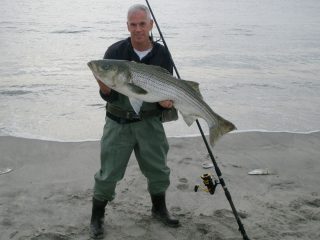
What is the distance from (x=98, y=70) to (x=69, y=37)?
49.7 ft

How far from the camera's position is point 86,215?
4566 millimetres

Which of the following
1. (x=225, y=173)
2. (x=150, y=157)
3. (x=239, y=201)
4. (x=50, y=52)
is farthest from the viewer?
(x=50, y=52)

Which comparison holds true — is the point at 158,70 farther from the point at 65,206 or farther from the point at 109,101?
the point at 65,206

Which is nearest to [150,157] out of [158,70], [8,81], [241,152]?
[158,70]

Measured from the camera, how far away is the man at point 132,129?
155 inches

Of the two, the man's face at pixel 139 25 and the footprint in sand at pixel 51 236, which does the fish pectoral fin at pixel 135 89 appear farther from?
the footprint in sand at pixel 51 236

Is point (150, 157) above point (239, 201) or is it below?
above

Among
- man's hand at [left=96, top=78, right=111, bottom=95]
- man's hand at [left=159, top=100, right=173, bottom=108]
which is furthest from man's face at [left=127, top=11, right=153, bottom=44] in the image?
man's hand at [left=159, top=100, right=173, bottom=108]

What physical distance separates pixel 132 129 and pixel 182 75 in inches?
298

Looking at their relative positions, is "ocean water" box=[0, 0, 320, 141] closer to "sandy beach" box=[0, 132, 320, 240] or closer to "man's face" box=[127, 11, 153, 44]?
"sandy beach" box=[0, 132, 320, 240]

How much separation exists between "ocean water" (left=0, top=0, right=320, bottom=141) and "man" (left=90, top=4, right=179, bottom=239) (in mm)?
2753

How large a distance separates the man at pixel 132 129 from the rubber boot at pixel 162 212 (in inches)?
10.6

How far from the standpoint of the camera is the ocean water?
25.3 feet

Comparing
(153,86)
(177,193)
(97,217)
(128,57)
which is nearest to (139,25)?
(128,57)
